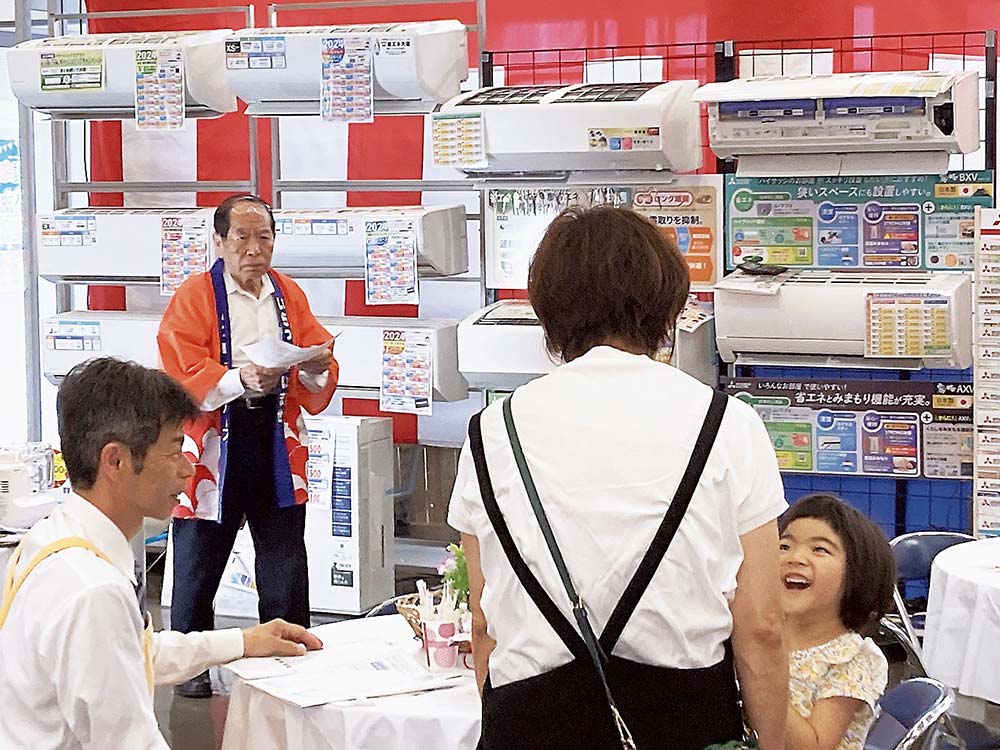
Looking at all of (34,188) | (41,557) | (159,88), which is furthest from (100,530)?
(34,188)

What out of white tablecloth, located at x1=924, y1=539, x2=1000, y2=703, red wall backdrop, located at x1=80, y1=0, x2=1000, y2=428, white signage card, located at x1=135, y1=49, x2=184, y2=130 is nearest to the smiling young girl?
white tablecloth, located at x1=924, y1=539, x2=1000, y2=703

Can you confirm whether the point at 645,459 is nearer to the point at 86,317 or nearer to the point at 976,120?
the point at 976,120

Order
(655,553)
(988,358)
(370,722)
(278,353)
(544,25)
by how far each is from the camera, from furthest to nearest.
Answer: (544,25) → (988,358) → (278,353) → (370,722) → (655,553)

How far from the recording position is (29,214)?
6398 mm

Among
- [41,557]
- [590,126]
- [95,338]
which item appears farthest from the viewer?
[95,338]

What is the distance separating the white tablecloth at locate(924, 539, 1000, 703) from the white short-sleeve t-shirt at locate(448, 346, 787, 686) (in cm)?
207

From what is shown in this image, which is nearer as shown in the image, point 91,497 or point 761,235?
point 91,497

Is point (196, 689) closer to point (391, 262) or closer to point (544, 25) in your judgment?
point (391, 262)

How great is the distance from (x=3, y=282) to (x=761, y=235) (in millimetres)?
3560

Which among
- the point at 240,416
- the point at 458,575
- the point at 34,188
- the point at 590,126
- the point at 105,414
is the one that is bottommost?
the point at 458,575

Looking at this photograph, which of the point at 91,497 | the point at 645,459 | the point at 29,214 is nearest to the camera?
the point at 645,459

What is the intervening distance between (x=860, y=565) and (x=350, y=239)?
3.40 metres

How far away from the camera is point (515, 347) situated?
17.1 feet

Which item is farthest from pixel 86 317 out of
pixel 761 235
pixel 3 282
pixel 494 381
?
pixel 761 235
